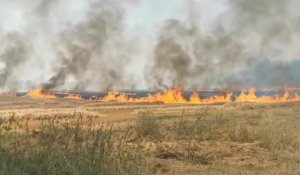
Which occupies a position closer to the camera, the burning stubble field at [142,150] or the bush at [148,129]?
the burning stubble field at [142,150]

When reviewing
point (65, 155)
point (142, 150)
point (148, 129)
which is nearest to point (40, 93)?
point (148, 129)

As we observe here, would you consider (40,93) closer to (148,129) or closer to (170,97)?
(170,97)

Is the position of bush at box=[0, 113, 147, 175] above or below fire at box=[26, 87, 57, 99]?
below

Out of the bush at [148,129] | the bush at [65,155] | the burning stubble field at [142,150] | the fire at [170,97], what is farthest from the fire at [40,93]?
the bush at [65,155]

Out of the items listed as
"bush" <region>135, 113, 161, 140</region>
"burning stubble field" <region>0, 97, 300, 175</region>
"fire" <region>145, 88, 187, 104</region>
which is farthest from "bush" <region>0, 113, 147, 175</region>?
"fire" <region>145, 88, 187, 104</region>

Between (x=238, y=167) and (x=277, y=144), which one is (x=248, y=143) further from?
(x=238, y=167)

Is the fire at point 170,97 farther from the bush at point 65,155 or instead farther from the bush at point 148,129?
the bush at point 65,155

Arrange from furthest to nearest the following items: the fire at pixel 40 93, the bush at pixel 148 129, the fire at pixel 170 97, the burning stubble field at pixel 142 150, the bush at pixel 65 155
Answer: the fire at pixel 40 93 → the fire at pixel 170 97 → the bush at pixel 148 129 → the burning stubble field at pixel 142 150 → the bush at pixel 65 155

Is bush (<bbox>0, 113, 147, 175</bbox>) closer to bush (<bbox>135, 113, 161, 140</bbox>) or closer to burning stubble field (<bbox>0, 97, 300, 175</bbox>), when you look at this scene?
burning stubble field (<bbox>0, 97, 300, 175</bbox>)

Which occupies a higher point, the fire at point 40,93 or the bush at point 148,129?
the fire at point 40,93

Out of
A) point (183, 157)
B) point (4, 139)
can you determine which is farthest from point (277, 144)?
point (4, 139)

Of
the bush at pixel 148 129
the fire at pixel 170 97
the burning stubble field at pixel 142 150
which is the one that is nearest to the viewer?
A: the burning stubble field at pixel 142 150

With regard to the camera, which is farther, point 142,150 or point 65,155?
point 142,150

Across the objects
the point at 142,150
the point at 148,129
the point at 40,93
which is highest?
the point at 40,93
